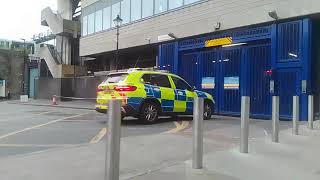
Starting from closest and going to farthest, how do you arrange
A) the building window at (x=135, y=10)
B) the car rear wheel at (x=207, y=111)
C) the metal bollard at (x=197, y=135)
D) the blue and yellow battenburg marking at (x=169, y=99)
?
the metal bollard at (x=197, y=135) → the blue and yellow battenburg marking at (x=169, y=99) → the car rear wheel at (x=207, y=111) → the building window at (x=135, y=10)

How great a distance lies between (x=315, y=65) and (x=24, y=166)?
14306mm

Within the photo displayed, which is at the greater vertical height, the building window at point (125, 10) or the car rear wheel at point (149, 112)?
the building window at point (125, 10)

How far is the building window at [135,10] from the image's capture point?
30062 mm

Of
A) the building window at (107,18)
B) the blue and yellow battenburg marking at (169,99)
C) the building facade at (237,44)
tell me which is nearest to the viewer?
the blue and yellow battenburg marking at (169,99)

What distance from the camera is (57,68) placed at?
4522cm

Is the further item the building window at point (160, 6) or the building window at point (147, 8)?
the building window at point (147, 8)

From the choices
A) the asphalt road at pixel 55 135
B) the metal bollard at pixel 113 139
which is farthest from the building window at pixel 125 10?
the metal bollard at pixel 113 139

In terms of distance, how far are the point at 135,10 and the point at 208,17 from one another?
334 inches

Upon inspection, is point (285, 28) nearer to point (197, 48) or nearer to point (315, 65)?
point (315, 65)

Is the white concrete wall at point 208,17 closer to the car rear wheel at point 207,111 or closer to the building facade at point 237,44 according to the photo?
the building facade at point 237,44

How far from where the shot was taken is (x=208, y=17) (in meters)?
23.3

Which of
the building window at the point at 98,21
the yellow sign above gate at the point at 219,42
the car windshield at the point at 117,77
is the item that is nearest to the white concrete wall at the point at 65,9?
the building window at the point at 98,21

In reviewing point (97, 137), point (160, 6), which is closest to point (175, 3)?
point (160, 6)

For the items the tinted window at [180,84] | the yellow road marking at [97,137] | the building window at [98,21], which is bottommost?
the yellow road marking at [97,137]
